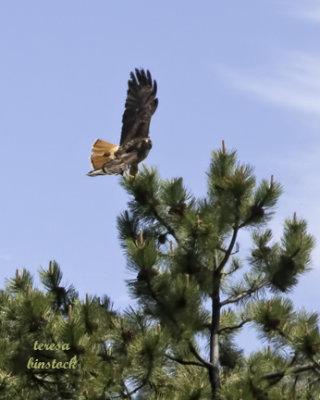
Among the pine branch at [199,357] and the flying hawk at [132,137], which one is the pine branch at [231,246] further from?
the flying hawk at [132,137]

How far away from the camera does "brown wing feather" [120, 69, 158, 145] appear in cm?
1319

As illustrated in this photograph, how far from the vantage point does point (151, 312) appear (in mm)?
11242

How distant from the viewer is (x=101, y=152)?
12633mm

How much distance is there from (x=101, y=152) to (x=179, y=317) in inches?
99.2

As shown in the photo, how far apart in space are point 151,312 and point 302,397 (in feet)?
6.53

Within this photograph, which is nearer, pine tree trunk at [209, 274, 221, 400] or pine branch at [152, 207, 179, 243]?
pine tree trunk at [209, 274, 221, 400]

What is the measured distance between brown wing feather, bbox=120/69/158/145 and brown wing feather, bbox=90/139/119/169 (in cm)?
47

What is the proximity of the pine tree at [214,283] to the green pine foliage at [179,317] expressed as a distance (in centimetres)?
1

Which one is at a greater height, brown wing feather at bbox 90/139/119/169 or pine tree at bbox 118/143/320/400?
brown wing feather at bbox 90/139/119/169

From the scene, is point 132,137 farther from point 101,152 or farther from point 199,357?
point 199,357

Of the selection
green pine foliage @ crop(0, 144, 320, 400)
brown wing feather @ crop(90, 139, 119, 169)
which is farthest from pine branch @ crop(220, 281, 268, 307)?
brown wing feather @ crop(90, 139, 119, 169)

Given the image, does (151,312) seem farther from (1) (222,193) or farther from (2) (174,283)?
(1) (222,193)

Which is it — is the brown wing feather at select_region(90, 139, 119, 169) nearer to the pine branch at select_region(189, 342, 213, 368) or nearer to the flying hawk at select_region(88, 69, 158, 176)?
the flying hawk at select_region(88, 69, 158, 176)

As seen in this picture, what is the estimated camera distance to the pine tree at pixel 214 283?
11000 millimetres
